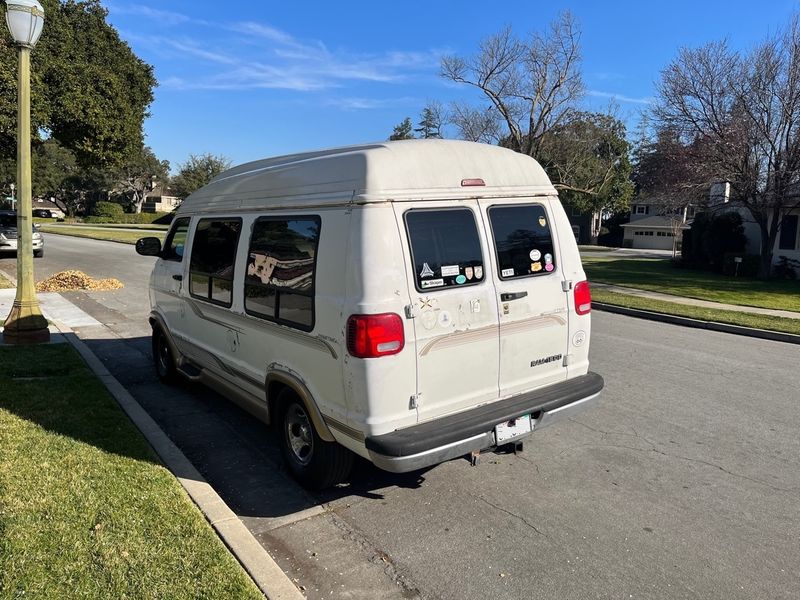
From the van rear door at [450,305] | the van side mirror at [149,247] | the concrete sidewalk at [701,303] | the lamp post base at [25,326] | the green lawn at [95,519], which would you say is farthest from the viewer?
the concrete sidewalk at [701,303]

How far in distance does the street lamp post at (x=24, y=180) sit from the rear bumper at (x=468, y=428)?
6795 mm

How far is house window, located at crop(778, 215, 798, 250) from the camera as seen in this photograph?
23203 millimetres

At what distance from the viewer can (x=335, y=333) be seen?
3564 millimetres

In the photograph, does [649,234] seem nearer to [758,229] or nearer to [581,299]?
[758,229]

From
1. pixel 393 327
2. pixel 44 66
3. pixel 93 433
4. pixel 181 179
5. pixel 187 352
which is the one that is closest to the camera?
pixel 393 327

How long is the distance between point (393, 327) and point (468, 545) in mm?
1401

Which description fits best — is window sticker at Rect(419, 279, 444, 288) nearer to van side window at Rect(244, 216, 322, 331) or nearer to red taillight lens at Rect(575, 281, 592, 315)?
van side window at Rect(244, 216, 322, 331)

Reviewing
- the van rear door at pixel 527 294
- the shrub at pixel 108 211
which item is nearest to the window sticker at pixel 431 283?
the van rear door at pixel 527 294

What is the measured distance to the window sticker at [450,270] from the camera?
3.73 meters

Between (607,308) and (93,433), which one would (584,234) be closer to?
(607,308)

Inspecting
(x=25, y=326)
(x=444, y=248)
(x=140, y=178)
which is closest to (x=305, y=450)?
(x=444, y=248)

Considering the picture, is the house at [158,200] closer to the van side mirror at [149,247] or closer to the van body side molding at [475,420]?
the van side mirror at [149,247]

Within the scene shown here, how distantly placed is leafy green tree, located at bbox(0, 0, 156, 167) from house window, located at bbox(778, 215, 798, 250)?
80.5ft

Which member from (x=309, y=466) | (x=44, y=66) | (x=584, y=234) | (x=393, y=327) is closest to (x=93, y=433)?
(x=309, y=466)
